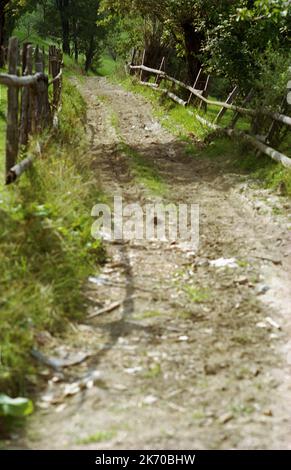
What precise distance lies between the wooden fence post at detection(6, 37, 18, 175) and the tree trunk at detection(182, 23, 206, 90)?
11119 millimetres

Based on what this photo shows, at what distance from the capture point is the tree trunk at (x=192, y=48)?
18125 mm

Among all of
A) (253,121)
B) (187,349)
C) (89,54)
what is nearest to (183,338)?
(187,349)

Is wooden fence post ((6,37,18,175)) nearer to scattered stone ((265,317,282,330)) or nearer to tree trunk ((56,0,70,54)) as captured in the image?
scattered stone ((265,317,282,330))

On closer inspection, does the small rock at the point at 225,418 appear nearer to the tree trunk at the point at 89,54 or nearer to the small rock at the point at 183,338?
the small rock at the point at 183,338

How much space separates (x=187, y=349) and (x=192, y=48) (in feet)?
49.3

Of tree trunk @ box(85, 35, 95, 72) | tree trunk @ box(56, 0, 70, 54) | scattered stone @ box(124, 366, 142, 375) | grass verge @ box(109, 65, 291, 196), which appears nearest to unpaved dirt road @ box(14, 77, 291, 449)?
scattered stone @ box(124, 366, 142, 375)

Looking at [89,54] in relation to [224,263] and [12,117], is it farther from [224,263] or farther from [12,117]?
[224,263]

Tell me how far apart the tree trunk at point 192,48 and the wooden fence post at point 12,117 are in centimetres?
1112

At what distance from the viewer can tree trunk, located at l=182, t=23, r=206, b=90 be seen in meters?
18.1

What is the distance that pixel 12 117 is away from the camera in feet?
22.0

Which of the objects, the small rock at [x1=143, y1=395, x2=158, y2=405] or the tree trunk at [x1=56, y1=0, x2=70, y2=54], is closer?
the small rock at [x1=143, y1=395, x2=158, y2=405]

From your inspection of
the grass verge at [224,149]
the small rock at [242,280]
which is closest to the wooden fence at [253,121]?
the grass verge at [224,149]

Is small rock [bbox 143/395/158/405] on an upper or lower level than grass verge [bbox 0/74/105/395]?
lower
